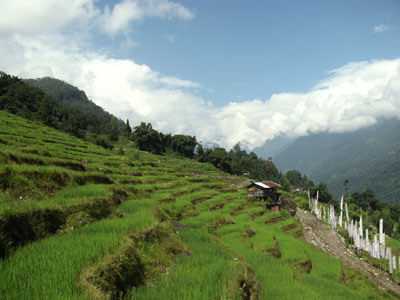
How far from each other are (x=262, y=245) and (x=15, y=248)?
51.0ft

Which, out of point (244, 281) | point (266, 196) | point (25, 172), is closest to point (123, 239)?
point (244, 281)

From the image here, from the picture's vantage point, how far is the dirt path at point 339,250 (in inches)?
1194

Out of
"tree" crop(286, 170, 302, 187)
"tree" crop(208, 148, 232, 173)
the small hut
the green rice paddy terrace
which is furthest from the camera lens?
"tree" crop(286, 170, 302, 187)

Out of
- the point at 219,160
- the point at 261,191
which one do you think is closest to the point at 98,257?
the point at 261,191

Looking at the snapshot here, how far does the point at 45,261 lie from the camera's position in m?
4.30

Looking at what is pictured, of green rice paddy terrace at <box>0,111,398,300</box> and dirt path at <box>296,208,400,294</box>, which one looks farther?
dirt path at <box>296,208,400,294</box>

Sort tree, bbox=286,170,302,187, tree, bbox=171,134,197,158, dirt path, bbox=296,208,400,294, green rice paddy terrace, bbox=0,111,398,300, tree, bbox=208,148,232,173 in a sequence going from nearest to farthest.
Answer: green rice paddy terrace, bbox=0,111,398,300, dirt path, bbox=296,208,400,294, tree, bbox=208,148,232,173, tree, bbox=171,134,197,158, tree, bbox=286,170,302,187

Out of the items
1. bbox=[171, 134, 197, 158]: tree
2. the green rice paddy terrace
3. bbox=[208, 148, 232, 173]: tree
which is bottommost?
the green rice paddy terrace

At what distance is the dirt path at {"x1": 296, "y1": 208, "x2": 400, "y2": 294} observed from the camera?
30328mm

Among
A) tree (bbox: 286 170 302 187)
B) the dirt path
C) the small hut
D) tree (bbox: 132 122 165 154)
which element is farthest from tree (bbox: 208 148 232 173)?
tree (bbox: 286 170 302 187)

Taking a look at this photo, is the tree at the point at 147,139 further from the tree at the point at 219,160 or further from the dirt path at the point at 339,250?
the dirt path at the point at 339,250

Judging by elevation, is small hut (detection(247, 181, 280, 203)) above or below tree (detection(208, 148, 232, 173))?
below

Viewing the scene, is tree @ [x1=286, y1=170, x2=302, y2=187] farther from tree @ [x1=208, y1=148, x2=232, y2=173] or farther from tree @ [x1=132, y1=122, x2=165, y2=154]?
tree @ [x1=132, y1=122, x2=165, y2=154]

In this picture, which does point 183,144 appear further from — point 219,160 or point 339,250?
point 339,250
